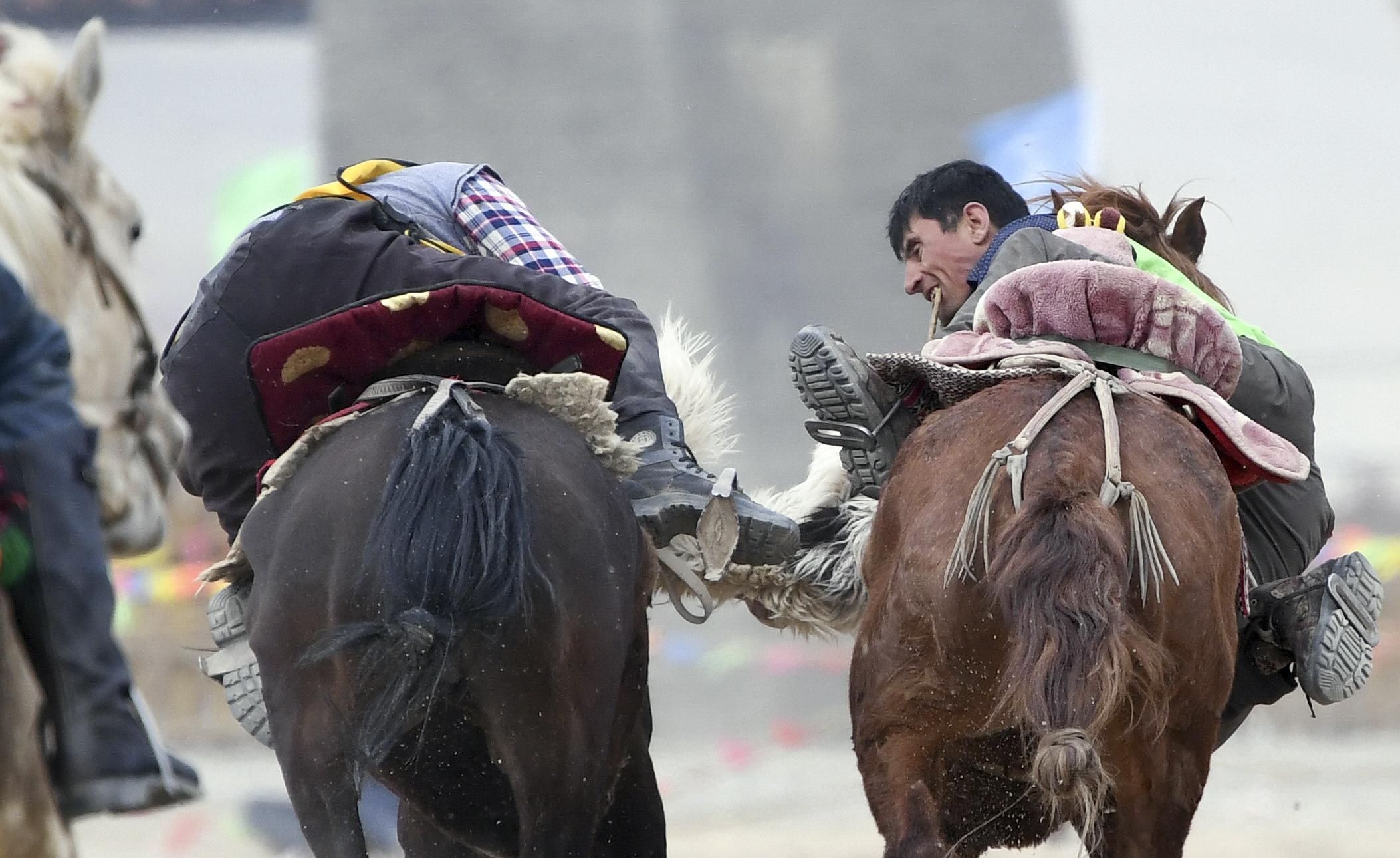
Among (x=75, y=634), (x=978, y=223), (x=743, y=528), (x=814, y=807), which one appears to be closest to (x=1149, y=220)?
(x=978, y=223)

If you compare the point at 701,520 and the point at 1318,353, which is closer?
the point at 701,520

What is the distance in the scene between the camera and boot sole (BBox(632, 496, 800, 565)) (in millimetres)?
3395

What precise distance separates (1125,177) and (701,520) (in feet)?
28.3

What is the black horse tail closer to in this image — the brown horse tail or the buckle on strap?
the brown horse tail

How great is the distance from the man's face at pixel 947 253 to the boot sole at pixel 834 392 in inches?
30.5

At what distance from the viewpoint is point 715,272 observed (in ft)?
39.1

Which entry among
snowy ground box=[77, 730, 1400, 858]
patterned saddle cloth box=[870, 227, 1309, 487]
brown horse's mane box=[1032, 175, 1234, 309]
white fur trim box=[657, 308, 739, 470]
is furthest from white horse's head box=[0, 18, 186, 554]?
snowy ground box=[77, 730, 1400, 858]

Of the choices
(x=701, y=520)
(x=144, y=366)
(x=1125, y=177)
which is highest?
(x=144, y=366)

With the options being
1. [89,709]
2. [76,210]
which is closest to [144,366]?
[76,210]

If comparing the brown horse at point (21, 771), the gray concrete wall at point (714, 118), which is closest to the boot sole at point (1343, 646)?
the brown horse at point (21, 771)

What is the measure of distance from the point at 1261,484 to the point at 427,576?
2036mm

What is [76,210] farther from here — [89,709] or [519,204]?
[519,204]

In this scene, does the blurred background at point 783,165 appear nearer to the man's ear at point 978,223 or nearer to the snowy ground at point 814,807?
the snowy ground at point 814,807

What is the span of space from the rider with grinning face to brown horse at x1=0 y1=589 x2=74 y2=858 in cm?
202
